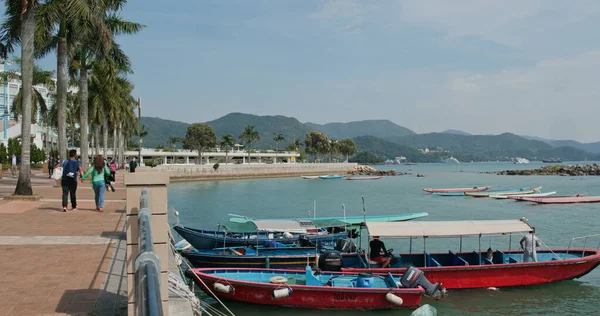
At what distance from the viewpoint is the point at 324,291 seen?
1445 centimetres

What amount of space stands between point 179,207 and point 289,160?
345 feet

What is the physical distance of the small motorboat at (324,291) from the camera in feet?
47.3

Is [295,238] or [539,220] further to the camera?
[539,220]

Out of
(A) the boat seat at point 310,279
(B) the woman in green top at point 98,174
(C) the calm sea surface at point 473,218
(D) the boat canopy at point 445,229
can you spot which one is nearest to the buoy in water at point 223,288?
(C) the calm sea surface at point 473,218

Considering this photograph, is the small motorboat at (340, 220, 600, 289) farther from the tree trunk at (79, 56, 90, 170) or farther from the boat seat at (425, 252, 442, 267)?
the tree trunk at (79, 56, 90, 170)

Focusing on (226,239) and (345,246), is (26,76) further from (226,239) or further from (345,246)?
(345,246)

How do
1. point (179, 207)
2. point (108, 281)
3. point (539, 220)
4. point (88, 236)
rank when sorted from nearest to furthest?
point (108, 281)
point (88, 236)
point (539, 220)
point (179, 207)

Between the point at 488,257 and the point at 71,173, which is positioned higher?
the point at 71,173

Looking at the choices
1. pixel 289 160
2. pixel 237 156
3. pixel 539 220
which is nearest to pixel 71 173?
pixel 539 220

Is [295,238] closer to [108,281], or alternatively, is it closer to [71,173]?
[71,173]

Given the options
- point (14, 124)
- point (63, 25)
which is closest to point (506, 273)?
point (63, 25)

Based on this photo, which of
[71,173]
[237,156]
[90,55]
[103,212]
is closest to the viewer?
[71,173]

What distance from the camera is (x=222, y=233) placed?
2200cm

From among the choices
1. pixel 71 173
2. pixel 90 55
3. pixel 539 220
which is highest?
pixel 90 55
